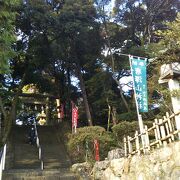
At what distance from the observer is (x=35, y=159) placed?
1505cm

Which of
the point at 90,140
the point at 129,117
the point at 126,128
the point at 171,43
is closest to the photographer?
the point at 171,43

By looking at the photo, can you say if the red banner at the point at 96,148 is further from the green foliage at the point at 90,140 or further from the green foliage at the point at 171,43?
the green foliage at the point at 171,43

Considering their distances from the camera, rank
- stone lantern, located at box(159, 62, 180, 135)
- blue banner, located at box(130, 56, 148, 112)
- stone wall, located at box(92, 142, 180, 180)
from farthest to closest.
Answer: blue banner, located at box(130, 56, 148, 112), stone lantern, located at box(159, 62, 180, 135), stone wall, located at box(92, 142, 180, 180)

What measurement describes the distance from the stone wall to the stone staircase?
199 centimetres

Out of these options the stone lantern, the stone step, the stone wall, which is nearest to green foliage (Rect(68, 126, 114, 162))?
the stone step

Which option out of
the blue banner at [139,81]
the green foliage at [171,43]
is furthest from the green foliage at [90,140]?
the green foliage at [171,43]

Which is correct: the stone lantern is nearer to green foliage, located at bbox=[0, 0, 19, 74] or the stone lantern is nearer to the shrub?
the shrub

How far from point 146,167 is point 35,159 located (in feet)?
26.6

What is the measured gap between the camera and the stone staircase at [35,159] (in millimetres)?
11234

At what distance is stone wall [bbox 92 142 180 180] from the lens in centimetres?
711

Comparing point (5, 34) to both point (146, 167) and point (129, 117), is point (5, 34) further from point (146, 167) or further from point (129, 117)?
point (129, 117)

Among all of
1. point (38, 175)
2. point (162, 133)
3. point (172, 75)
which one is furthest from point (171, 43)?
point (38, 175)

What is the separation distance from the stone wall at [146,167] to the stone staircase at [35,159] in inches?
78.3

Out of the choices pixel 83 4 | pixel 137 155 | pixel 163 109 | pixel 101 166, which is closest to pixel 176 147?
pixel 137 155
